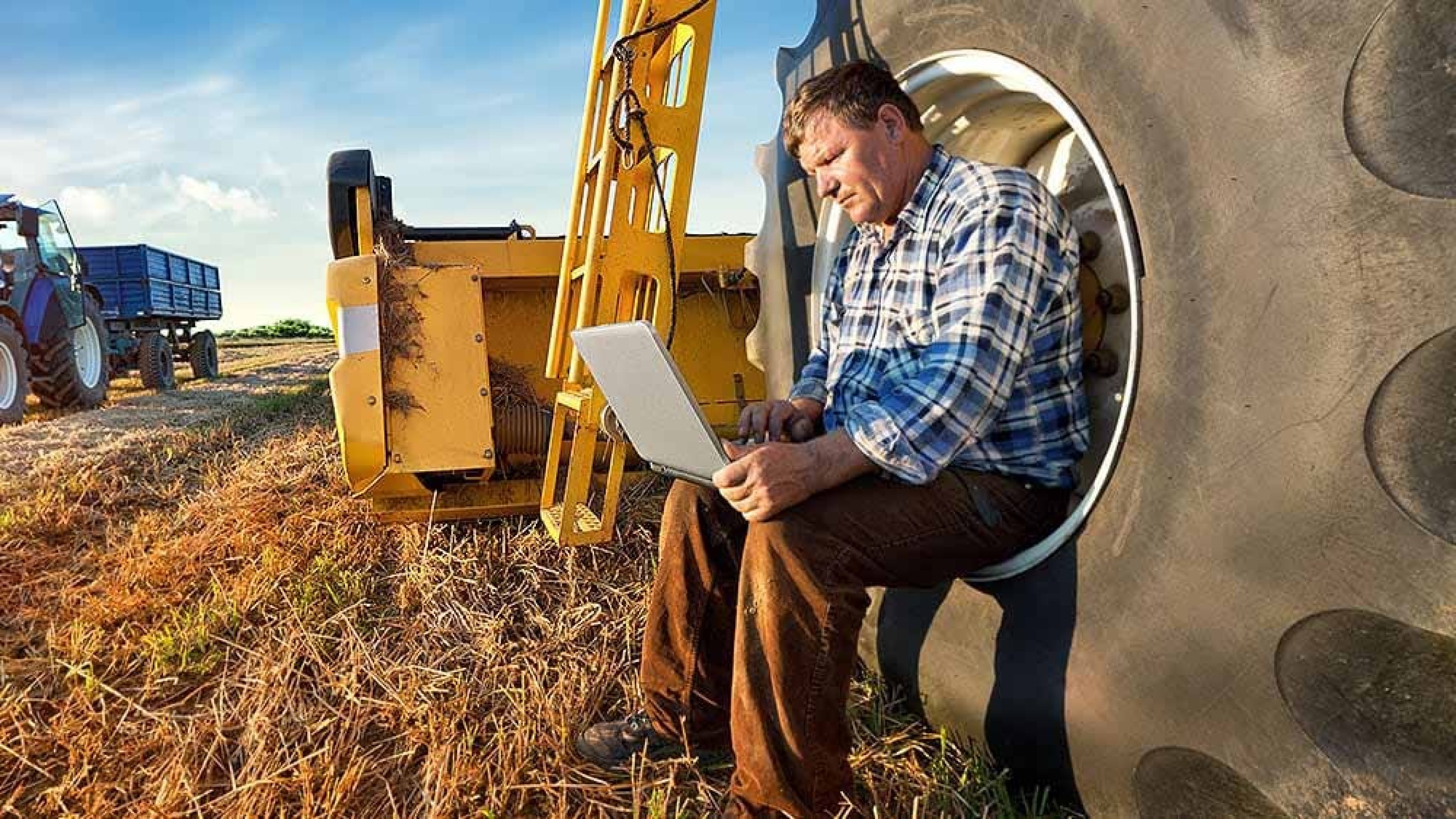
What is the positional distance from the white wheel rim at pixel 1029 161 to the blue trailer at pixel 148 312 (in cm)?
1235

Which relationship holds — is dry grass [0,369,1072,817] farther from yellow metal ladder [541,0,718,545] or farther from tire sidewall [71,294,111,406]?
tire sidewall [71,294,111,406]

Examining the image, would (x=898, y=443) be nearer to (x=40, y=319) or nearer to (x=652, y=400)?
(x=652, y=400)

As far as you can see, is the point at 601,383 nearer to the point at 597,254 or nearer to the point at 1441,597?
the point at 597,254

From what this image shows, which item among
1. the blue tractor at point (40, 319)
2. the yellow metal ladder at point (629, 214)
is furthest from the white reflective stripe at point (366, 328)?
the blue tractor at point (40, 319)

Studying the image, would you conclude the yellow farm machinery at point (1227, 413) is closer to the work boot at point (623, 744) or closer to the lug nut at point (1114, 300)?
the lug nut at point (1114, 300)

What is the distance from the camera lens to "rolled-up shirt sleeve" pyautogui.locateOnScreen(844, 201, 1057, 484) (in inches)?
60.9

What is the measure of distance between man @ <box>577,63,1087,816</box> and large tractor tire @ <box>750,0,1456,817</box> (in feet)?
0.49

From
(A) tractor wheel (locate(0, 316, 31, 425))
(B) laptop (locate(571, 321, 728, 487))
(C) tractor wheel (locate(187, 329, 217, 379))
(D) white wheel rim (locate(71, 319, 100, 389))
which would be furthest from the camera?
(C) tractor wheel (locate(187, 329, 217, 379))

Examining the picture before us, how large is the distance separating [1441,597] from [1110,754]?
1.82ft

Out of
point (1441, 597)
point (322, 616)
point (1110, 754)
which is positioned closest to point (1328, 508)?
point (1441, 597)

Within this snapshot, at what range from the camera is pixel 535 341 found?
3.92 metres

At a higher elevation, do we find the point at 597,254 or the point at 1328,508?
the point at 597,254

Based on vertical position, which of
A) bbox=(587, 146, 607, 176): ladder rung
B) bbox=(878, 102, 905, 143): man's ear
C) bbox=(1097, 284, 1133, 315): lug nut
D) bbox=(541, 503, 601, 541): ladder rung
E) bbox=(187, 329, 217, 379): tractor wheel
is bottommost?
bbox=(187, 329, 217, 379): tractor wheel

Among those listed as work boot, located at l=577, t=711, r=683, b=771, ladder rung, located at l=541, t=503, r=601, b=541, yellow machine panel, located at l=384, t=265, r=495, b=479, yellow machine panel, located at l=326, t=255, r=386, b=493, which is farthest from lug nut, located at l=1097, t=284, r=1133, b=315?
yellow machine panel, located at l=326, t=255, r=386, b=493
